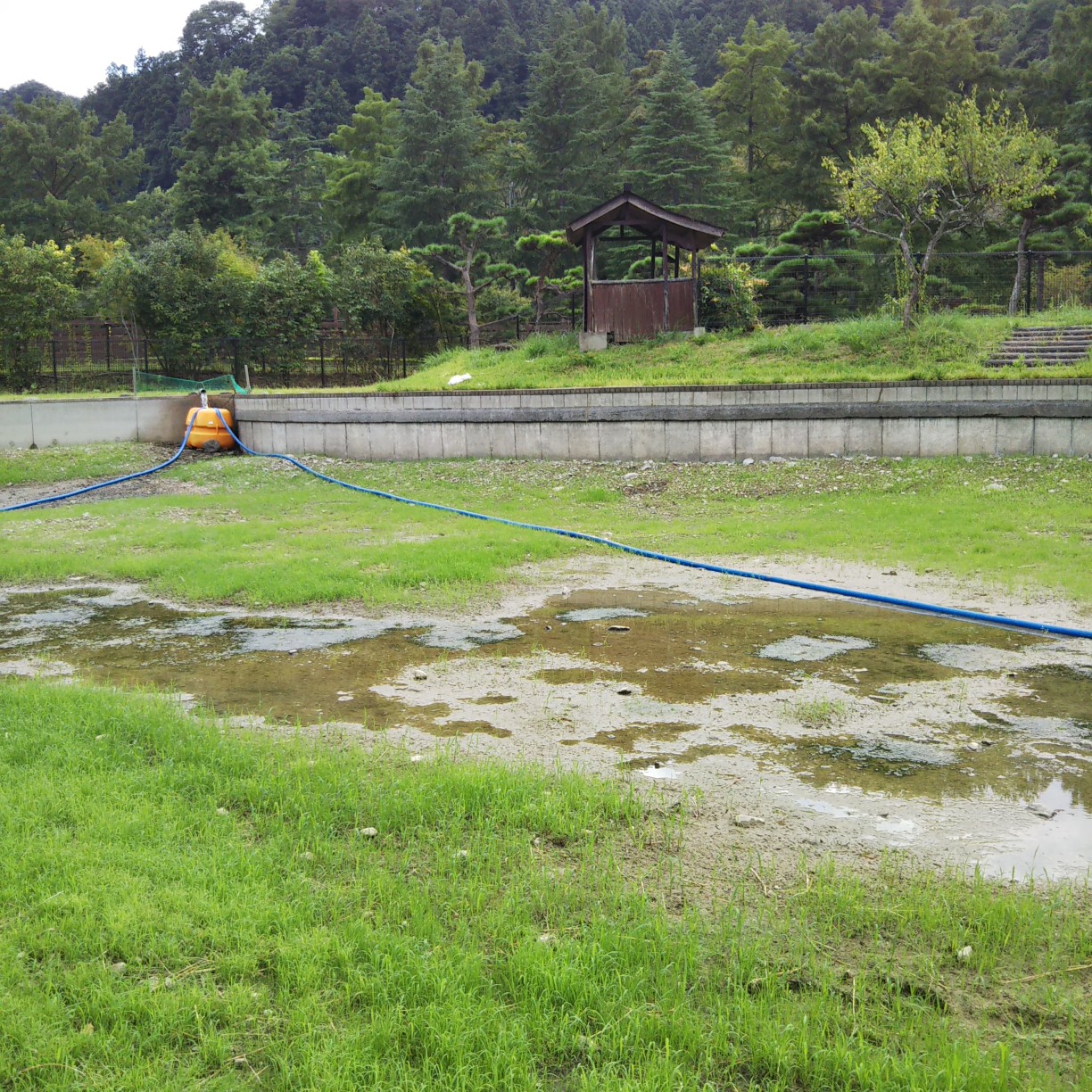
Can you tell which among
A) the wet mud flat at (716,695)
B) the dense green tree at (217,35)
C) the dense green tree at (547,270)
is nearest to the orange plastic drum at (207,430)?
the dense green tree at (547,270)

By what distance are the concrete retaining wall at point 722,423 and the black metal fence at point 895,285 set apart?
7124mm

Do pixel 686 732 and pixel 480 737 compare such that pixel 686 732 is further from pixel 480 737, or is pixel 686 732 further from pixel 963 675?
pixel 963 675

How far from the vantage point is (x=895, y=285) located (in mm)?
25500

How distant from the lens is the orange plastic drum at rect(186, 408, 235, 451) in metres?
18.8

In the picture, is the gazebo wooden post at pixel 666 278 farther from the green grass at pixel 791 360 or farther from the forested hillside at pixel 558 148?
the forested hillside at pixel 558 148

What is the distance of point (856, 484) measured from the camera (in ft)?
43.0

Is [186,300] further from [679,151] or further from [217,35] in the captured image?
[217,35]

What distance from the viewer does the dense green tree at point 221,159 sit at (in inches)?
1933

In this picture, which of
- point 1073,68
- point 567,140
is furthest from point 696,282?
point 1073,68

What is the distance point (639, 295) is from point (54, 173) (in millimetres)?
42106

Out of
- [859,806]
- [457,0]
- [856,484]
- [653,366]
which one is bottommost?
[859,806]

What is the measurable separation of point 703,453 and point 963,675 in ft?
29.7

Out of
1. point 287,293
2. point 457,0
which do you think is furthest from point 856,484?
point 457,0

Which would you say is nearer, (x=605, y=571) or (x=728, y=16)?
Answer: (x=605, y=571)
